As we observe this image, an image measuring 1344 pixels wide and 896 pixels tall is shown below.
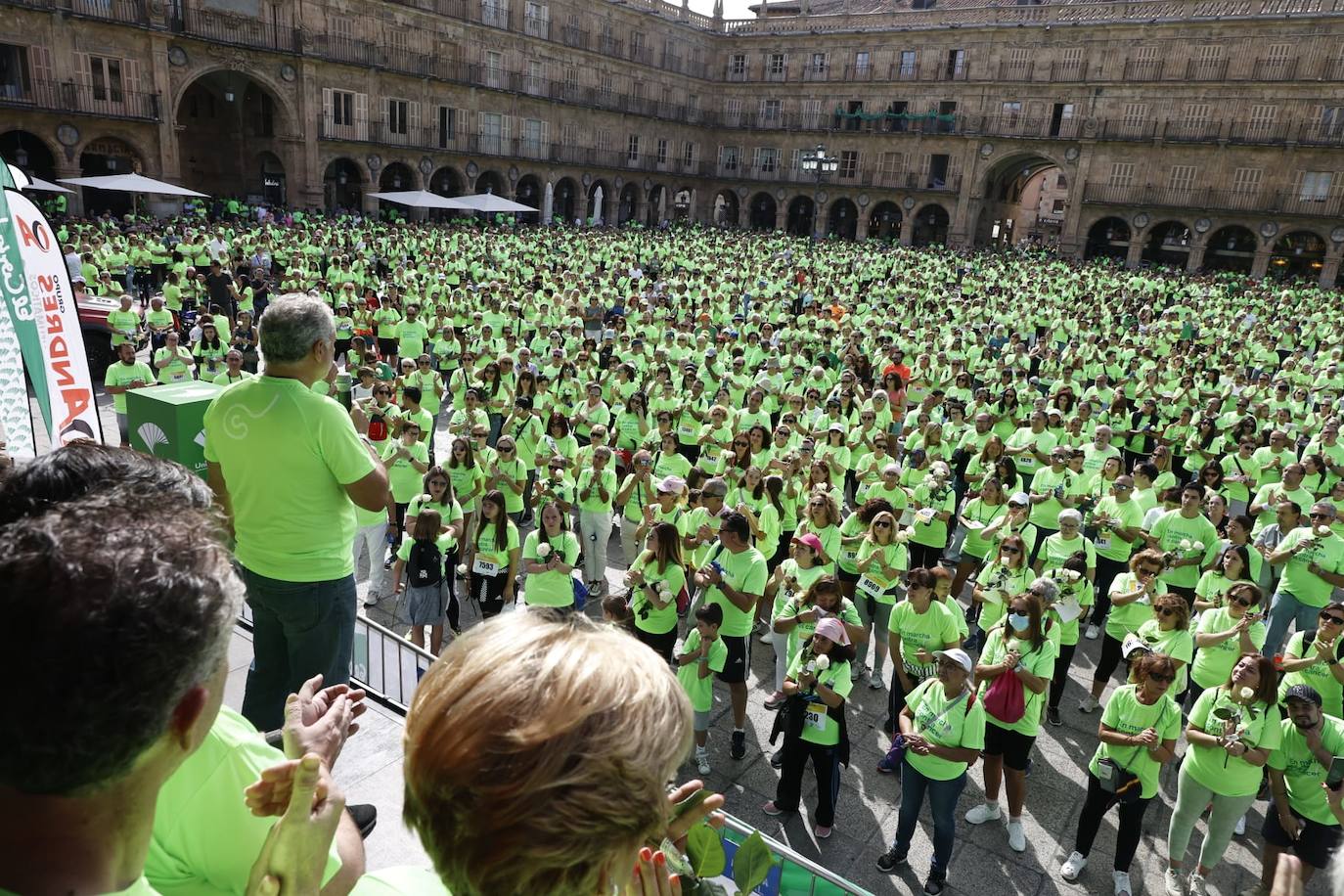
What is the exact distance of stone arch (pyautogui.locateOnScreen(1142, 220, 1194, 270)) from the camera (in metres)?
45.7

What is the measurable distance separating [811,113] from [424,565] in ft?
169

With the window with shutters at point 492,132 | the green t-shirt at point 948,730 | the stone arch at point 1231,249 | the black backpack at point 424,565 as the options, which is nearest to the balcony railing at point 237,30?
the window with shutters at point 492,132

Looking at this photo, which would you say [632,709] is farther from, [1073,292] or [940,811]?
[1073,292]

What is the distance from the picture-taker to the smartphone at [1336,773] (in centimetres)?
486

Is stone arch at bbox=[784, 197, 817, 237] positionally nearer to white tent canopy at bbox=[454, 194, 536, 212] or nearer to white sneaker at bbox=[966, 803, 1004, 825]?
white tent canopy at bbox=[454, 194, 536, 212]

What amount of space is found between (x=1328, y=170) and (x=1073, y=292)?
2343 centimetres

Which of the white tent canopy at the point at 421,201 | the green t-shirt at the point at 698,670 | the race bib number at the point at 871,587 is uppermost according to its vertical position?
the white tent canopy at the point at 421,201

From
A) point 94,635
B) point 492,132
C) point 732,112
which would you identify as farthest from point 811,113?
point 94,635

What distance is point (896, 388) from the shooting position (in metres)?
12.9

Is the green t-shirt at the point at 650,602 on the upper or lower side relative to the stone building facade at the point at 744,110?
lower

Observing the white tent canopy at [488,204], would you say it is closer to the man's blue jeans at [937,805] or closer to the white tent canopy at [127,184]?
the white tent canopy at [127,184]

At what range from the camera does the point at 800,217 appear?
56156 millimetres

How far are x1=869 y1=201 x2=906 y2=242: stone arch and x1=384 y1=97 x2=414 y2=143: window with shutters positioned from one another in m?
26.7

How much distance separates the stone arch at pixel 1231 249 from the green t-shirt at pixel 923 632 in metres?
45.6
